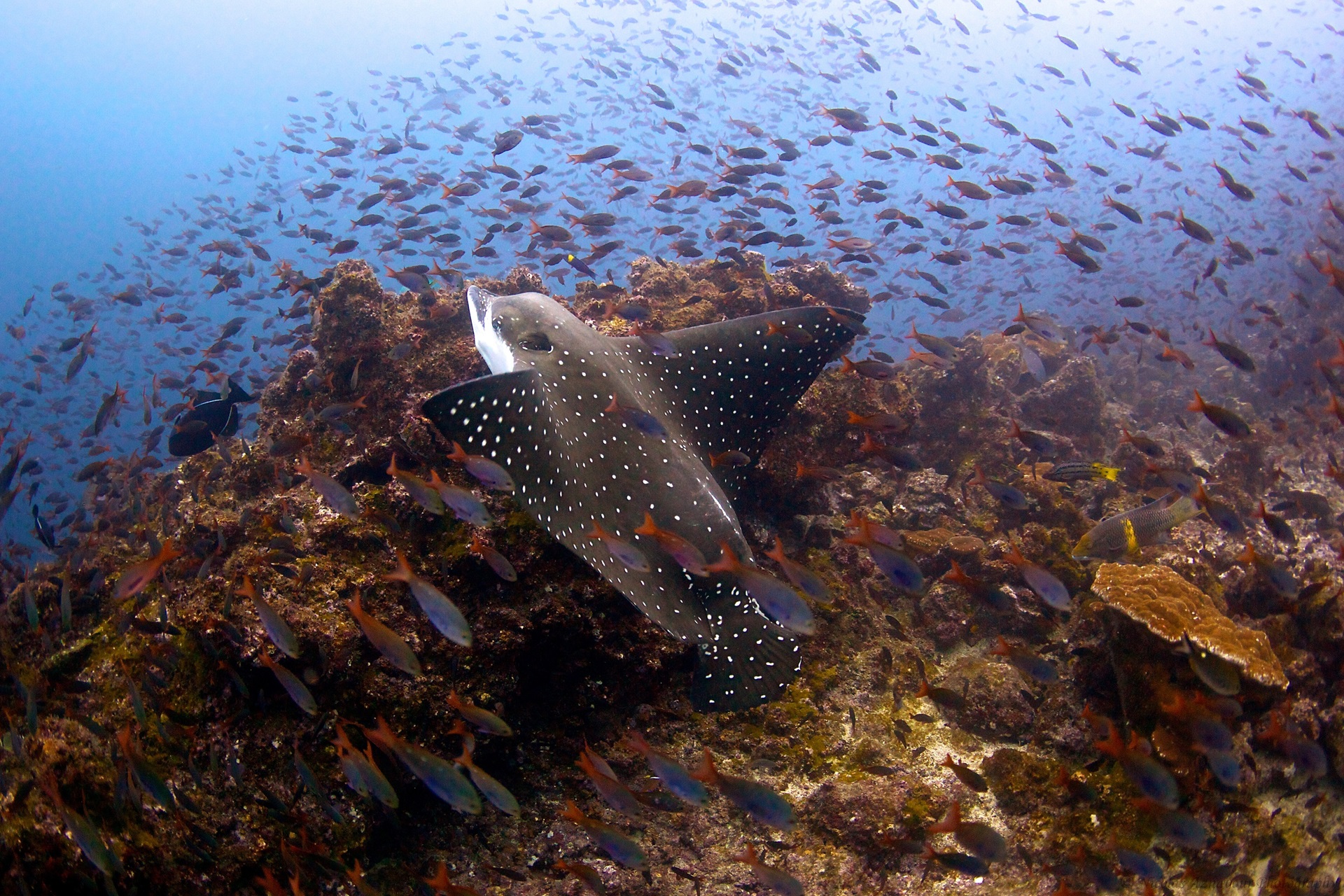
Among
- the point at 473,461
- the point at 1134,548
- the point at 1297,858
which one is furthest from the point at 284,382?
the point at 1297,858

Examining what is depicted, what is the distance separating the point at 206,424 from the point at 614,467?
232 inches

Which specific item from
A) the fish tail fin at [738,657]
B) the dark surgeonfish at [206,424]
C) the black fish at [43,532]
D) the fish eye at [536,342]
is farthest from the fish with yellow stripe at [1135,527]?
the black fish at [43,532]

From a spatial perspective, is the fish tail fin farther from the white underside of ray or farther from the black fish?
the black fish

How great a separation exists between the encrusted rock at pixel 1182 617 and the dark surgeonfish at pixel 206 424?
370 inches

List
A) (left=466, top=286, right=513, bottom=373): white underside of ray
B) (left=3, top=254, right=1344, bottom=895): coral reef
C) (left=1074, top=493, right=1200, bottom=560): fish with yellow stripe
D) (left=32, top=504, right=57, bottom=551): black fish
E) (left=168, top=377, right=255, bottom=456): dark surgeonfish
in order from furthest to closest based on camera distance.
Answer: (left=168, top=377, right=255, bottom=456): dark surgeonfish < (left=32, top=504, right=57, bottom=551): black fish < (left=1074, top=493, right=1200, bottom=560): fish with yellow stripe < (left=466, top=286, right=513, bottom=373): white underside of ray < (left=3, top=254, right=1344, bottom=895): coral reef

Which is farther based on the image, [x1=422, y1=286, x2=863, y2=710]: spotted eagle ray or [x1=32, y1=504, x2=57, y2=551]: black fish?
[x1=32, y1=504, x2=57, y2=551]: black fish

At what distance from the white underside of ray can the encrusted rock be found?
5.13 m

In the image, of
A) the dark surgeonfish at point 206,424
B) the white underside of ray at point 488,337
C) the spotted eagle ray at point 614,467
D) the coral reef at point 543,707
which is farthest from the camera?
the dark surgeonfish at point 206,424

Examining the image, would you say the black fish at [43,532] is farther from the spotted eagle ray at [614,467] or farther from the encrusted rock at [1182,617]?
the encrusted rock at [1182,617]

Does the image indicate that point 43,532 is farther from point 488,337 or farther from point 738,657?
point 738,657

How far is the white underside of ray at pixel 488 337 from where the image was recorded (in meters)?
4.20

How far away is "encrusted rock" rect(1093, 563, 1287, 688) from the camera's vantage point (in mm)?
4289

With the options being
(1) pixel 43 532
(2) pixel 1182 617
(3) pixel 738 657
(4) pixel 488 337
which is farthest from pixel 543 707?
(1) pixel 43 532

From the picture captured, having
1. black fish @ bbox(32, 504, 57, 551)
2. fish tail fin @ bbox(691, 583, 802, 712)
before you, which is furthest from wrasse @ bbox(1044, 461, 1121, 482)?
black fish @ bbox(32, 504, 57, 551)
